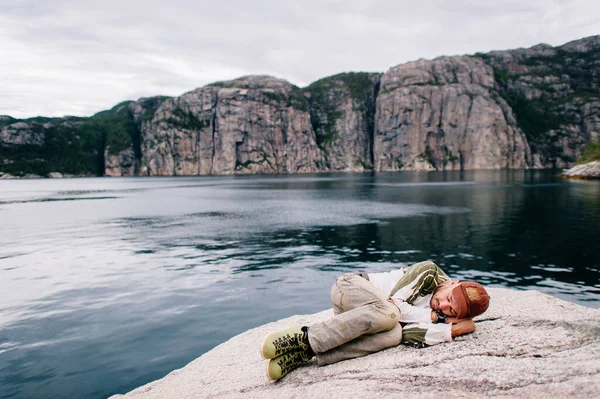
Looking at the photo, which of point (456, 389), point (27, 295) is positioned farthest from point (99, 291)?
point (456, 389)

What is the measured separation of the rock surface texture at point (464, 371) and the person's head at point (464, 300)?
1.44ft

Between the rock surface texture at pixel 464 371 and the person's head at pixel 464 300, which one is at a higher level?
the person's head at pixel 464 300

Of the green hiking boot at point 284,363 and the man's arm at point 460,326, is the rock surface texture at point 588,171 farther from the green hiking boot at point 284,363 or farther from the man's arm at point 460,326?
the green hiking boot at point 284,363

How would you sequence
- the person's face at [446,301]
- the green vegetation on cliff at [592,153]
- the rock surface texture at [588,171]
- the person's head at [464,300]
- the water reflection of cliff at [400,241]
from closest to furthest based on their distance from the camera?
the person's head at [464,300] → the person's face at [446,301] → the water reflection of cliff at [400,241] → the rock surface texture at [588,171] → the green vegetation on cliff at [592,153]

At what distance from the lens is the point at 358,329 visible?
21.0 feet

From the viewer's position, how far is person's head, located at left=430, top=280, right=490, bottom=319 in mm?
6559

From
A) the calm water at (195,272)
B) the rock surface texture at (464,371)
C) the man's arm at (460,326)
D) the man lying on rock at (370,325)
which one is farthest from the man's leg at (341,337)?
the calm water at (195,272)

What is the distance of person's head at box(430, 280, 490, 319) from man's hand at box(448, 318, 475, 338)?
85 mm

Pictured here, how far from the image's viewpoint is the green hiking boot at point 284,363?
6238 millimetres

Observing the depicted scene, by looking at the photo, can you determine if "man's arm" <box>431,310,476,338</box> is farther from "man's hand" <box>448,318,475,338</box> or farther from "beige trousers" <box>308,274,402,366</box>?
"beige trousers" <box>308,274,402,366</box>

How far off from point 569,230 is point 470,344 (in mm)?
29682

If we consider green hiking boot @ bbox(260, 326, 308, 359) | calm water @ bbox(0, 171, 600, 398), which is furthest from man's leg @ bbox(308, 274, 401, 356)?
calm water @ bbox(0, 171, 600, 398)

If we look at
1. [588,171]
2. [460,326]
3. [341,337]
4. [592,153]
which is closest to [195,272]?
[341,337]

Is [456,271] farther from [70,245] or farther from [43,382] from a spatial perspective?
[70,245]
